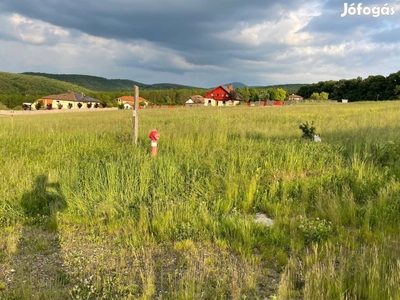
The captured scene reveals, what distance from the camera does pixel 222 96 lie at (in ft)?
384

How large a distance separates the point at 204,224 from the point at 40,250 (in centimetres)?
225

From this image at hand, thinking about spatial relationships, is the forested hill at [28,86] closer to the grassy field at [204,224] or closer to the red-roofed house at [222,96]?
the red-roofed house at [222,96]

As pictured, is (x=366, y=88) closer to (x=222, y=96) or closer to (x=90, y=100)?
(x=222, y=96)

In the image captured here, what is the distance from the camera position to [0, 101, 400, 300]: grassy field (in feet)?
9.77

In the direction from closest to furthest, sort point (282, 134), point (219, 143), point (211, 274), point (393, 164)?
1. point (211, 274)
2. point (393, 164)
3. point (219, 143)
4. point (282, 134)

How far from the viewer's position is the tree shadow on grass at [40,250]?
9.93ft

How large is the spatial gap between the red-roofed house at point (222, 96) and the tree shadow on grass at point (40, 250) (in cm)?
11109

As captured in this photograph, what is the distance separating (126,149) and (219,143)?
109 inches

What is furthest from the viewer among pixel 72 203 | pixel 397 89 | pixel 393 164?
pixel 397 89

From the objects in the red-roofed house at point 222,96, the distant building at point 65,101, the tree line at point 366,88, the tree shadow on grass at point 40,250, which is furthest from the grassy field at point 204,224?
the red-roofed house at point 222,96

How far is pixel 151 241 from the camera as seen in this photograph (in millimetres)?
4031

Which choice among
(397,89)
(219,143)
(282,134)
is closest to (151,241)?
(219,143)

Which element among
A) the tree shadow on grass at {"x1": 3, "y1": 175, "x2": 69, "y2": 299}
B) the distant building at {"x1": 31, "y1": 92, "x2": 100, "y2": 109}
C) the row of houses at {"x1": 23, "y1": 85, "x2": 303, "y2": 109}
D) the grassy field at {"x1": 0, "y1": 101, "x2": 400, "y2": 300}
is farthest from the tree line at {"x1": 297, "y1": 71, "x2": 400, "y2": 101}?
the distant building at {"x1": 31, "y1": 92, "x2": 100, "y2": 109}

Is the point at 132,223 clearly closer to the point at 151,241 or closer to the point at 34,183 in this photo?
the point at 151,241
